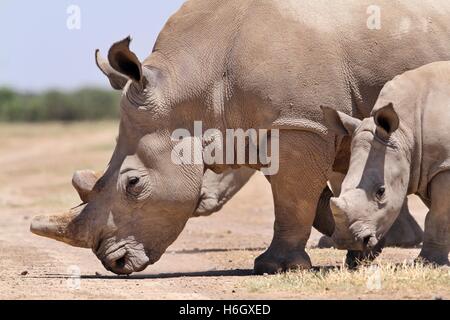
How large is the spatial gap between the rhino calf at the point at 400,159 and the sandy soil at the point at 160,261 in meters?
1.14

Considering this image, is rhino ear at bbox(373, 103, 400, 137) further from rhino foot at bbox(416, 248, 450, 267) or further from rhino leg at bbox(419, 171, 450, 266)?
rhino foot at bbox(416, 248, 450, 267)

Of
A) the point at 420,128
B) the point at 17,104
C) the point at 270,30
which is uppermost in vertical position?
the point at 270,30

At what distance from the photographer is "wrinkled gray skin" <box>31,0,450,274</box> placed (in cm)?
1032

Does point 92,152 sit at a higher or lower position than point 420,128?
lower

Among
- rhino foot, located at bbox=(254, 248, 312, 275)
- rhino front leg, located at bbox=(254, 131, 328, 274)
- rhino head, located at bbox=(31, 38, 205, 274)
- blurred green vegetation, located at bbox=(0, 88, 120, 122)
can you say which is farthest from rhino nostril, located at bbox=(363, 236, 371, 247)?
blurred green vegetation, located at bbox=(0, 88, 120, 122)

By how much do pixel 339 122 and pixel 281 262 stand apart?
1.36 m

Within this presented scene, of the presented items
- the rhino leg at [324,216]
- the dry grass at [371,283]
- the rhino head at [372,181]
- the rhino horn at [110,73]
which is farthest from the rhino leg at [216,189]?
the dry grass at [371,283]

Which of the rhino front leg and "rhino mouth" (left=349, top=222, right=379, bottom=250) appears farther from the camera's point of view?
the rhino front leg

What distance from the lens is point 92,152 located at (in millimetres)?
31234

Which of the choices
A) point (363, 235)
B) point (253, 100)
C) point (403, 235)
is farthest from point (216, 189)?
point (363, 235)

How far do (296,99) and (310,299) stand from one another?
2308 millimetres

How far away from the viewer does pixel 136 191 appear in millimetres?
10477
